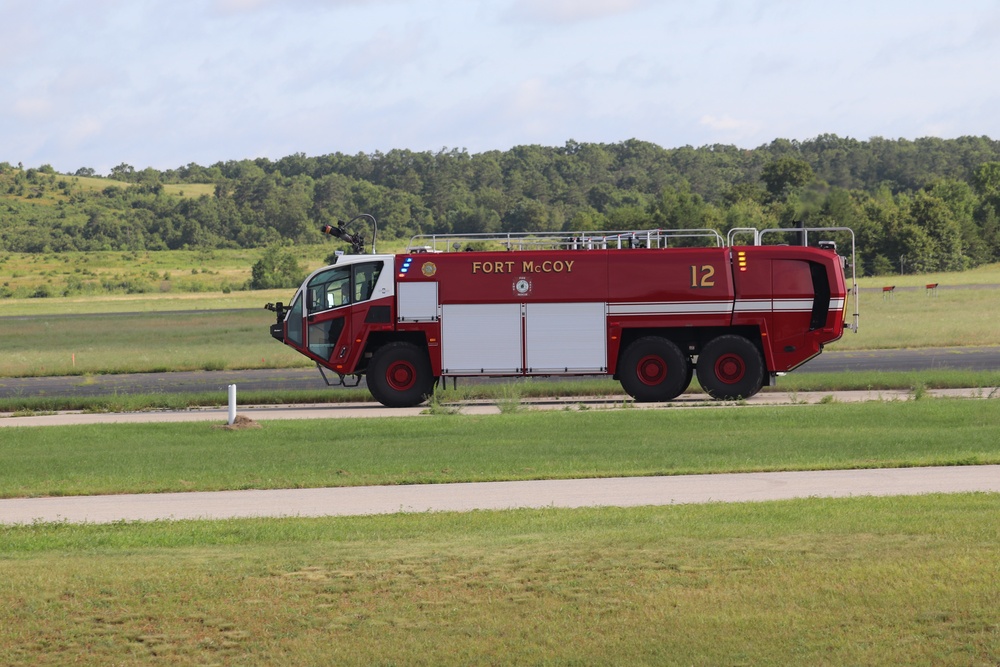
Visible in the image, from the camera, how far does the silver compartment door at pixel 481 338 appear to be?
85.1 feet

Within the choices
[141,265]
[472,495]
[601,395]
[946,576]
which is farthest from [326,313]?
[141,265]

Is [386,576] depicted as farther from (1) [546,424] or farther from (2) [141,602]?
(1) [546,424]

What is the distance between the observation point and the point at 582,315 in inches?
1014

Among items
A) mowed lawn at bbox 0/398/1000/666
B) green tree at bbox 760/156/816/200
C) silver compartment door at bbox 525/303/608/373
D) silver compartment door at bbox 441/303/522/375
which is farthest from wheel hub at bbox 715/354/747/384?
green tree at bbox 760/156/816/200

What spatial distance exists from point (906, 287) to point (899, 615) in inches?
2816

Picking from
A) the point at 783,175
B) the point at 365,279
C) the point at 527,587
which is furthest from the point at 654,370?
the point at 783,175

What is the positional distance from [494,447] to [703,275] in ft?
29.0

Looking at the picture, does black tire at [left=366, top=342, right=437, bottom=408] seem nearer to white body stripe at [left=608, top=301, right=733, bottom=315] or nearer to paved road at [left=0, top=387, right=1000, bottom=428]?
paved road at [left=0, top=387, right=1000, bottom=428]

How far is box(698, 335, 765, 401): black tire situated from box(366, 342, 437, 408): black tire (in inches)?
231

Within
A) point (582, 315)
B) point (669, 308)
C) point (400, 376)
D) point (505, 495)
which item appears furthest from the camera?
point (400, 376)

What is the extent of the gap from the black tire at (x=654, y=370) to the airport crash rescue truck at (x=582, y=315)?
2 cm

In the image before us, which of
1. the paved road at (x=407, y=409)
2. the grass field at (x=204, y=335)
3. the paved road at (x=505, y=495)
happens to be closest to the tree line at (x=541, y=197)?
the grass field at (x=204, y=335)

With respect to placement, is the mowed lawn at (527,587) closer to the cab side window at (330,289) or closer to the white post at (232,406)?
the white post at (232,406)

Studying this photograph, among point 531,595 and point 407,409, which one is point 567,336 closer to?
point 407,409
